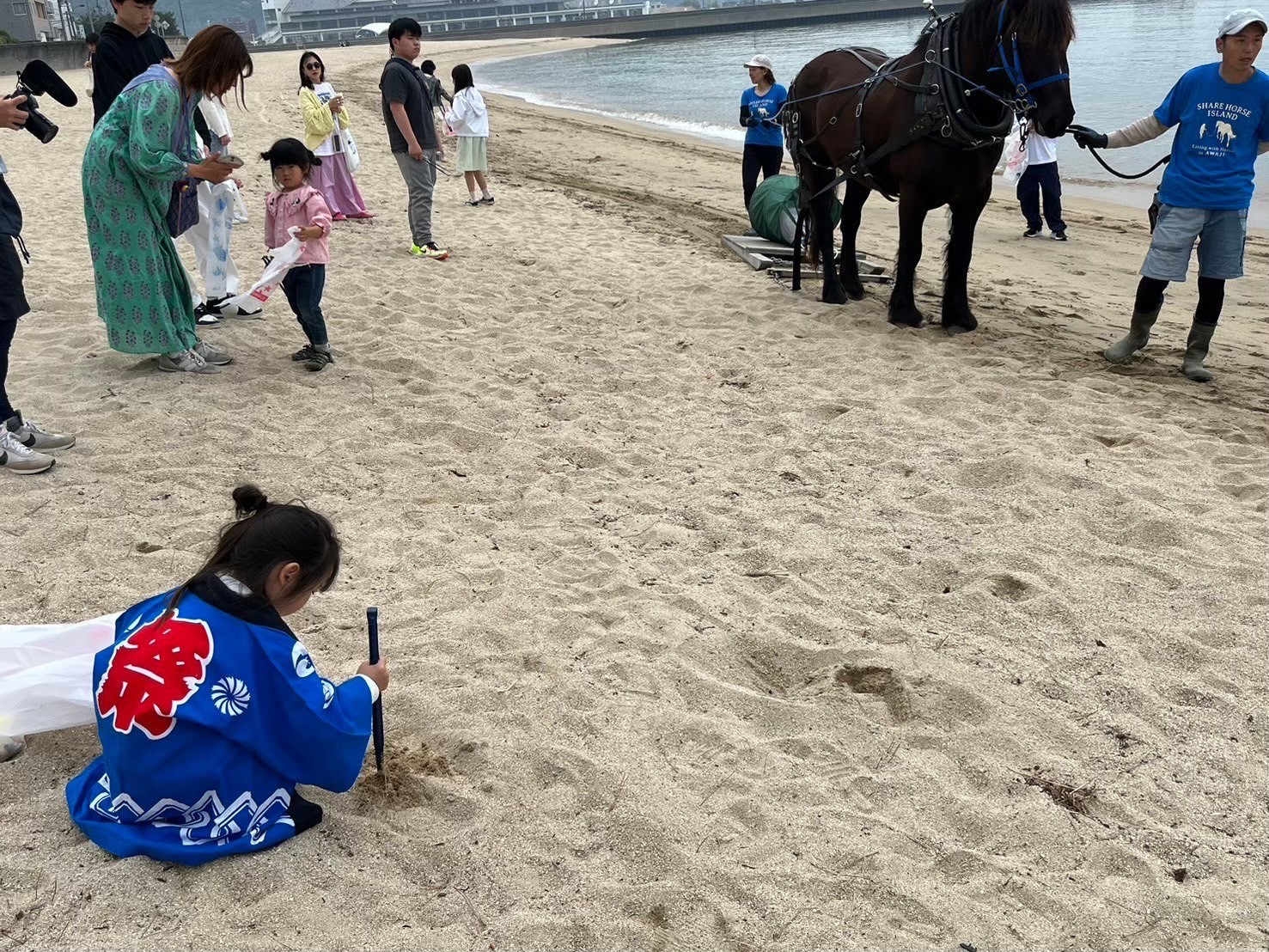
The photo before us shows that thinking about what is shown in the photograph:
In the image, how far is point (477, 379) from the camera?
5.52 meters

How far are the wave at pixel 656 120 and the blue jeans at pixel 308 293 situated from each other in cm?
1322

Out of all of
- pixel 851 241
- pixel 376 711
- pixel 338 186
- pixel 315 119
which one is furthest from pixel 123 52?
pixel 851 241

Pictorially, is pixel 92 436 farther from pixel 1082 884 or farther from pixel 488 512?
pixel 1082 884

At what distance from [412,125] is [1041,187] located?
5.77 metres

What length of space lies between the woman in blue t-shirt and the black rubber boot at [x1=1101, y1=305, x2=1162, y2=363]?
364 cm

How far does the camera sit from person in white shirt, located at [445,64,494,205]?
9.77 metres

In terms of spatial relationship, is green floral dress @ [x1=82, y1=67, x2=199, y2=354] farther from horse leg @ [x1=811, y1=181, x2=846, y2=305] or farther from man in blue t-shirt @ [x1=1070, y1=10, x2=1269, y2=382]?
man in blue t-shirt @ [x1=1070, y1=10, x2=1269, y2=382]

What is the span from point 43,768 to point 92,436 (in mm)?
2422

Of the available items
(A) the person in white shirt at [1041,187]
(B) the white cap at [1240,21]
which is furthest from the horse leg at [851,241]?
(B) the white cap at [1240,21]

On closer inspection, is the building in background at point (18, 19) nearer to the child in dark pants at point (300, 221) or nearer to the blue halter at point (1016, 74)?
the child in dark pants at point (300, 221)

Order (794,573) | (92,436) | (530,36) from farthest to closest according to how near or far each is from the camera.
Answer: (530,36), (92,436), (794,573)

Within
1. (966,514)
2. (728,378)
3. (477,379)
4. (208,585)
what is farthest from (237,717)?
(728,378)

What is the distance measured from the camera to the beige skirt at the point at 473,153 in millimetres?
9922

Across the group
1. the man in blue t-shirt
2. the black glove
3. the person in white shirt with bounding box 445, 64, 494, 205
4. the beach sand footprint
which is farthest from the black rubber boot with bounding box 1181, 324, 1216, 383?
the person in white shirt with bounding box 445, 64, 494, 205
